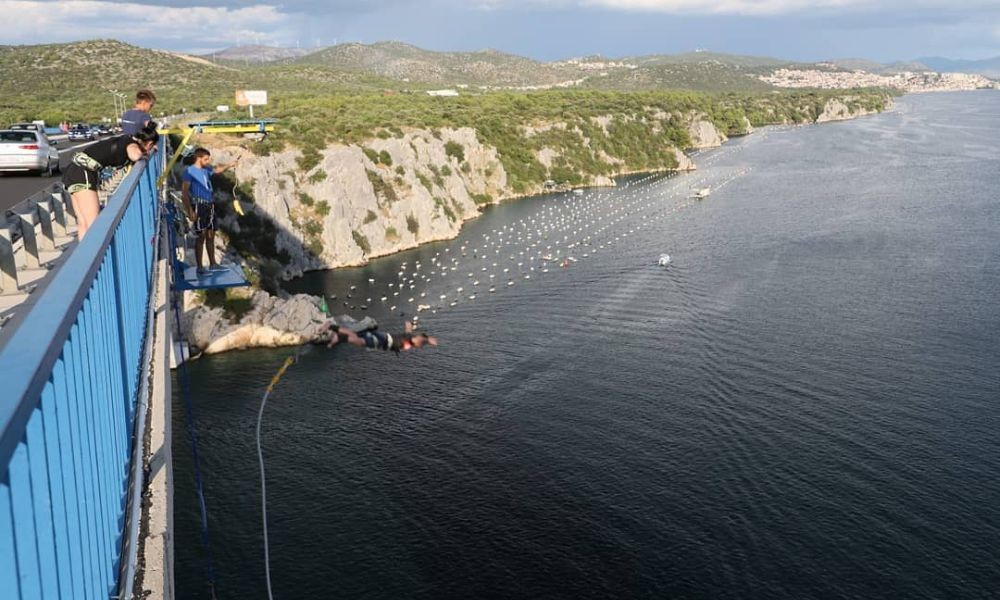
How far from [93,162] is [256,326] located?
158 ft

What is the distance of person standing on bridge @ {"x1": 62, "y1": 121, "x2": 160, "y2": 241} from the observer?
12.2 metres

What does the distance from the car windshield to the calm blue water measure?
1891cm

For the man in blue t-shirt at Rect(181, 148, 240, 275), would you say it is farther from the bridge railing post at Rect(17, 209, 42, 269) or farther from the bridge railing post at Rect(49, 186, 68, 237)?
the bridge railing post at Rect(17, 209, 42, 269)

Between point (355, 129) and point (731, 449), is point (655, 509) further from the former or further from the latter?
point (355, 129)

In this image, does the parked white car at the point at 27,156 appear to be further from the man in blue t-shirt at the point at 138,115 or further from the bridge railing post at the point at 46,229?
the man in blue t-shirt at the point at 138,115

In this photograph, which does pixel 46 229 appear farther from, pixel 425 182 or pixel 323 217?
pixel 425 182

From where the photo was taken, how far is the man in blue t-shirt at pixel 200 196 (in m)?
15.8

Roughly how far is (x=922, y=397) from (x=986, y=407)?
137 inches

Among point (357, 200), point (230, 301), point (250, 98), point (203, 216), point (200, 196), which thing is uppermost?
point (250, 98)

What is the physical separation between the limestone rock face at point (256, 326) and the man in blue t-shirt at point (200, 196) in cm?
4028

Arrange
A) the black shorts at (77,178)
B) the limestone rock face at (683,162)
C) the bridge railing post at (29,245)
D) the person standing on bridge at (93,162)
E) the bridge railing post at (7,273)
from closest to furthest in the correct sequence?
the bridge railing post at (7,273), the bridge railing post at (29,245), the person standing on bridge at (93,162), the black shorts at (77,178), the limestone rock face at (683,162)

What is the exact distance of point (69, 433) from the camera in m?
4.25

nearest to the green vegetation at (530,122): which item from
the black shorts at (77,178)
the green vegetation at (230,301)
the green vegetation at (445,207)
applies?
the green vegetation at (445,207)

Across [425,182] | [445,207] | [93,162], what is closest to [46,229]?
[93,162]
